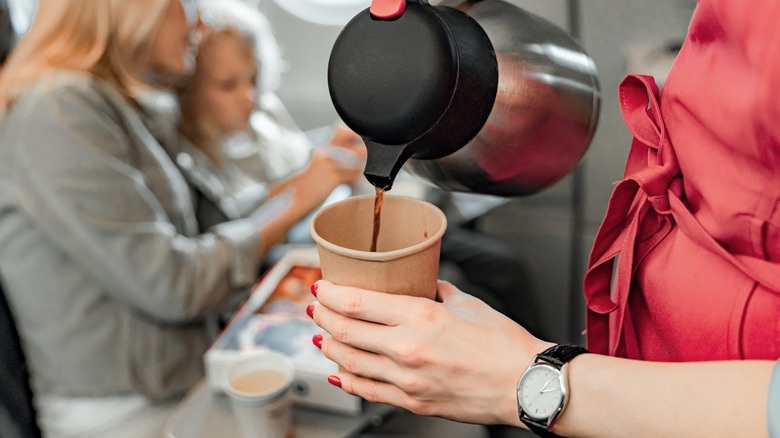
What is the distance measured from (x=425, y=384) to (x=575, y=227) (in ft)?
5.53

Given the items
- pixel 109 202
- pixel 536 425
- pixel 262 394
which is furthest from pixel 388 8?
pixel 109 202

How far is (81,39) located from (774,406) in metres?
1.24

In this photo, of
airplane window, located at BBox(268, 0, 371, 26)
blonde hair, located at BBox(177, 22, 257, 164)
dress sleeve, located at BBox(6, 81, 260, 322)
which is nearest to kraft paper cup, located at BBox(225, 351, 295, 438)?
dress sleeve, located at BBox(6, 81, 260, 322)

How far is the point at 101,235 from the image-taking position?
1124mm

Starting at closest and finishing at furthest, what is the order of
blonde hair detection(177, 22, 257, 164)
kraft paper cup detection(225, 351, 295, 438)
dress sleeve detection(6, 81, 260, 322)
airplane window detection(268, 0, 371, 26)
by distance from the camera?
kraft paper cup detection(225, 351, 295, 438) → dress sleeve detection(6, 81, 260, 322) → blonde hair detection(177, 22, 257, 164) → airplane window detection(268, 0, 371, 26)

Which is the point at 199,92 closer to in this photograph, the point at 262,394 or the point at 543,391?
the point at 262,394

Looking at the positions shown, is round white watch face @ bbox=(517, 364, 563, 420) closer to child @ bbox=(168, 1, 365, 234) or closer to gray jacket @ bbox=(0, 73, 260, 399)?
gray jacket @ bbox=(0, 73, 260, 399)

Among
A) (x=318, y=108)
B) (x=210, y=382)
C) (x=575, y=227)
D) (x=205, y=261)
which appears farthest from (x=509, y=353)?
(x=318, y=108)

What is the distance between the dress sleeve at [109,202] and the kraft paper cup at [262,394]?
31cm

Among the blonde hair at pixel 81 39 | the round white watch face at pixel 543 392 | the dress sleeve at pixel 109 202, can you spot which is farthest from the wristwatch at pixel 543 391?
the blonde hair at pixel 81 39

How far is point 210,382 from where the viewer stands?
1024 millimetres

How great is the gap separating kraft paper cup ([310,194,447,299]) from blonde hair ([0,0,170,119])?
0.85 metres

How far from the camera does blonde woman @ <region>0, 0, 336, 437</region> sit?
112 cm

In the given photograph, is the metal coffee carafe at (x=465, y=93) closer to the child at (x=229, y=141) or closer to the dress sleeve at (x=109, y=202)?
the dress sleeve at (x=109, y=202)
